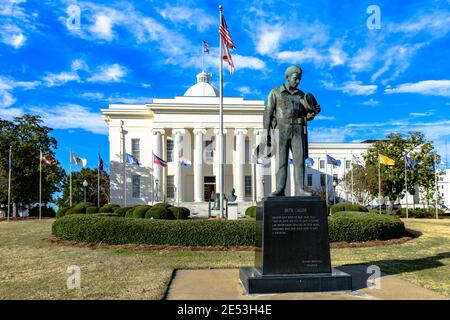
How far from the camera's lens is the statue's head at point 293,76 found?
802 centimetres

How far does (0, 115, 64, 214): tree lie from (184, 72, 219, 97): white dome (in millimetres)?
19453

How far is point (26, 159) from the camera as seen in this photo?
40125mm

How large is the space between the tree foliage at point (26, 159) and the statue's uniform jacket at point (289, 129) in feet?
120

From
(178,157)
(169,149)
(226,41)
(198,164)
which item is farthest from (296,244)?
(169,149)

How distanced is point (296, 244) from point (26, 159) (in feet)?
127

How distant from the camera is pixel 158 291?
24.9 ft

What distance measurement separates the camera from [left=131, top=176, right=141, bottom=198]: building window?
48.7 metres

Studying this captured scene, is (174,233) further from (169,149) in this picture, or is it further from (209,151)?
(169,149)

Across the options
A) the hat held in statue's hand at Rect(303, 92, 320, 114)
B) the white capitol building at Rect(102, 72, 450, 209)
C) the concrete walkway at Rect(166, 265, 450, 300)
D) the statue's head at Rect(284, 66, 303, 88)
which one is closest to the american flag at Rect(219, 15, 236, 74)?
the statue's head at Rect(284, 66, 303, 88)

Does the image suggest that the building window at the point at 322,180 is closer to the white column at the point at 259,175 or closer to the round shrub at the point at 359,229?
the white column at the point at 259,175

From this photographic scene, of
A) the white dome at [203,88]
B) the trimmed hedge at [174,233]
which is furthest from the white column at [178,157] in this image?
the trimmed hedge at [174,233]

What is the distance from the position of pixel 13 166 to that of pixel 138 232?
1181 inches
